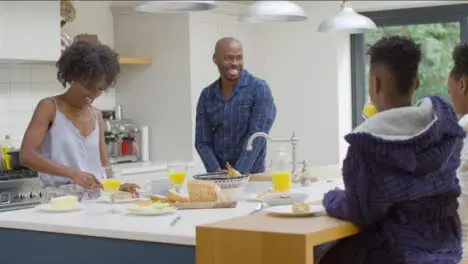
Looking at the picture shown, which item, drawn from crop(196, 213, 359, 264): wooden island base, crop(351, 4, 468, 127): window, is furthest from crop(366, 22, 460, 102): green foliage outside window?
crop(196, 213, 359, 264): wooden island base

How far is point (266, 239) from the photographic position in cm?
237

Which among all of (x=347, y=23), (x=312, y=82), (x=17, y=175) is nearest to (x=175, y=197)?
(x=17, y=175)

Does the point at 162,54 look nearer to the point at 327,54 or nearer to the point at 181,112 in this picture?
the point at 181,112

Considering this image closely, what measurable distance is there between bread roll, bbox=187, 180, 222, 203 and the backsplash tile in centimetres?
296

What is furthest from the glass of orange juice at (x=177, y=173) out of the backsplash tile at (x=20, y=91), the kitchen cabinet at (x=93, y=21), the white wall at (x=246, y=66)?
the kitchen cabinet at (x=93, y=21)

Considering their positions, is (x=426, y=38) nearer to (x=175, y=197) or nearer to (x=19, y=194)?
(x=175, y=197)

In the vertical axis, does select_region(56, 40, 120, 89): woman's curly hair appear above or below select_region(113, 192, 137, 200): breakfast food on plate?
above

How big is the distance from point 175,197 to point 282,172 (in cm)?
59

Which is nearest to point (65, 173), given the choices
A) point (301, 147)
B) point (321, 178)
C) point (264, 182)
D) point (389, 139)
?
point (264, 182)

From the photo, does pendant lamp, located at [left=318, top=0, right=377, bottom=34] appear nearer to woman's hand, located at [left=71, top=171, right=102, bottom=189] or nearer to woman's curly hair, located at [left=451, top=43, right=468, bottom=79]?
woman's curly hair, located at [left=451, top=43, right=468, bottom=79]

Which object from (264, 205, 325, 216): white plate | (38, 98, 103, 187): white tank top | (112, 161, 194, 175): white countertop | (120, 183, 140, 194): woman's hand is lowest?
(112, 161, 194, 175): white countertop

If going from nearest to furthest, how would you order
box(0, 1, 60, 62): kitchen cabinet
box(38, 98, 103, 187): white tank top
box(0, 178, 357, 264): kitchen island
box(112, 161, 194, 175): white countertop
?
box(0, 178, 357, 264): kitchen island, box(38, 98, 103, 187): white tank top, box(0, 1, 60, 62): kitchen cabinet, box(112, 161, 194, 175): white countertop

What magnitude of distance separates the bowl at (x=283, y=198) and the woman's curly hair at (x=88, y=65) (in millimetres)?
1118

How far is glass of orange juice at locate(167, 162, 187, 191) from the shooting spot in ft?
12.1
